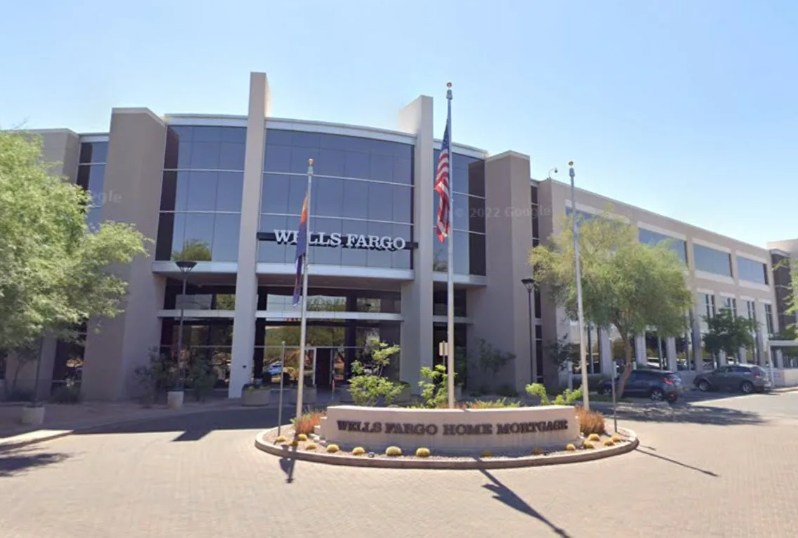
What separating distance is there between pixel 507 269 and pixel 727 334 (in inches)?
881

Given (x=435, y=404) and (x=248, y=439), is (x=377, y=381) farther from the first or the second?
(x=248, y=439)

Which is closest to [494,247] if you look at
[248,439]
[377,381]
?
[377,381]

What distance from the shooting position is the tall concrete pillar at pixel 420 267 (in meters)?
27.7

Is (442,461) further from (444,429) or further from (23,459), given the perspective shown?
(23,459)

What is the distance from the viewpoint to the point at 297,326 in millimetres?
29875

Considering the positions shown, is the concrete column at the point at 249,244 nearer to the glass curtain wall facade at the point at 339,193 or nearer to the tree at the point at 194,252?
the glass curtain wall facade at the point at 339,193

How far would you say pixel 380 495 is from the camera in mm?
8344

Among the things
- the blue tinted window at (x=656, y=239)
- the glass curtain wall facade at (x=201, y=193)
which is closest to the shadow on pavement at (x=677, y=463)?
the glass curtain wall facade at (x=201, y=193)

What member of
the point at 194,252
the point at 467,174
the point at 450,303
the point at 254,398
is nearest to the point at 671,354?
the point at 467,174

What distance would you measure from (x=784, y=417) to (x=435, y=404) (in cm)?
1465

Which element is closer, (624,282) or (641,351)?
(624,282)

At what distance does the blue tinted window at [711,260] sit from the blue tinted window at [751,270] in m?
2.30

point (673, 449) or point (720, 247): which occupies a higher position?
point (720, 247)

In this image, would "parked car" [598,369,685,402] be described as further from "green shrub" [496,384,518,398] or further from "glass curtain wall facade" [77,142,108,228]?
"glass curtain wall facade" [77,142,108,228]
